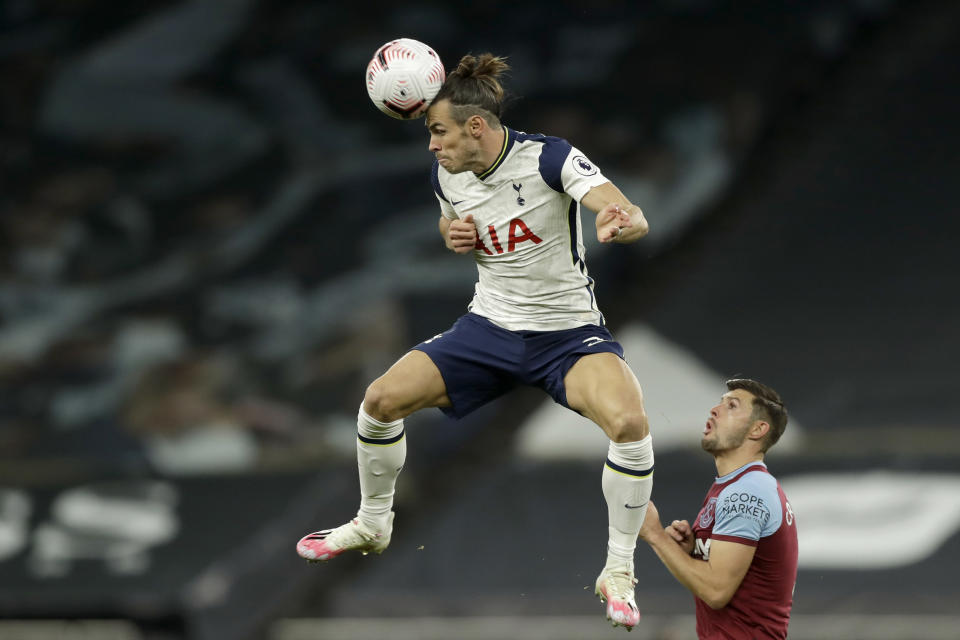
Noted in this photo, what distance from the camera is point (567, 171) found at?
4492 mm

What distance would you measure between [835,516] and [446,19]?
654 cm

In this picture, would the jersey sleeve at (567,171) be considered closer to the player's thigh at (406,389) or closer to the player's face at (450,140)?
the player's face at (450,140)

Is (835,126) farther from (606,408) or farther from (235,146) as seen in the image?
(606,408)

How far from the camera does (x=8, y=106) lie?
1433 cm

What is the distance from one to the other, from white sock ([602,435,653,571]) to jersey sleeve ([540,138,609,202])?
2.98ft

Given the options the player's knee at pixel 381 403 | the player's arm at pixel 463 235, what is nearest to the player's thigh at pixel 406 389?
the player's knee at pixel 381 403

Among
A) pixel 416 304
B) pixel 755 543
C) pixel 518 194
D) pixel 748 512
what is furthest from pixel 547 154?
pixel 416 304

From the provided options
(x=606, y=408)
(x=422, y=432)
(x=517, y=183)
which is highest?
(x=422, y=432)

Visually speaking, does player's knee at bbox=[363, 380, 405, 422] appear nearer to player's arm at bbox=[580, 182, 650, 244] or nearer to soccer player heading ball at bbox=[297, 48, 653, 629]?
soccer player heading ball at bbox=[297, 48, 653, 629]

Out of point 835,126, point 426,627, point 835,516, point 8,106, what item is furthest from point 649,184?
point 8,106

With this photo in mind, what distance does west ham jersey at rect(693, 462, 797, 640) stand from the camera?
4.31 metres

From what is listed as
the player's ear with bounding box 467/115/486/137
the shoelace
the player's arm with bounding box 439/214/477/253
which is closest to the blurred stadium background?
the shoelace

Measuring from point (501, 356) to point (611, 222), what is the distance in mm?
826

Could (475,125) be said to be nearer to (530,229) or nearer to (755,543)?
(530,229)
